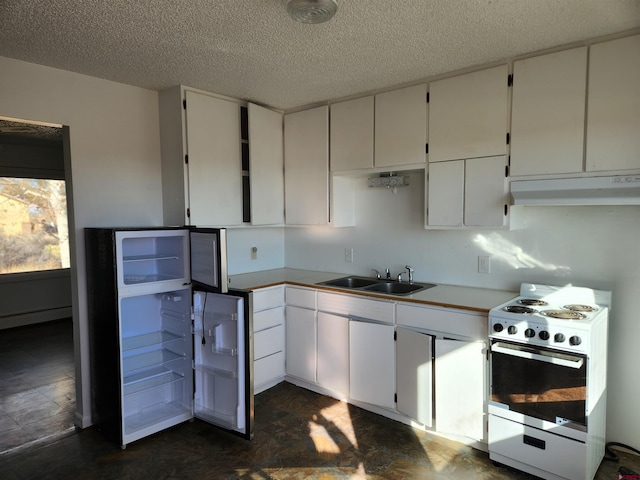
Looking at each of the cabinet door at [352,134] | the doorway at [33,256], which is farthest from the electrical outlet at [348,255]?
the doorway at [33,256]

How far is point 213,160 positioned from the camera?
331cm

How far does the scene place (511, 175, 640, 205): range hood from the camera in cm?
220

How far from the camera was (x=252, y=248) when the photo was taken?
4016 millimetres

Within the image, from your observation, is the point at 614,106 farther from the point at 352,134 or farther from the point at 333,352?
the point at 333,352

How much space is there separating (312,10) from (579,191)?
5.87 feet

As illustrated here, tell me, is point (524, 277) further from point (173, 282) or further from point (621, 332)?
point (173, 282)

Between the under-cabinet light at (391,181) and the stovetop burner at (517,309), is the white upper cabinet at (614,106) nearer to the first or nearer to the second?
the stovetop burner at (517,309)

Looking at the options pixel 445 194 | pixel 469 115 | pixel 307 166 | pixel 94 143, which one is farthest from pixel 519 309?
pixel 94 143

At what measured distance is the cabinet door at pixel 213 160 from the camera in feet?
10.4

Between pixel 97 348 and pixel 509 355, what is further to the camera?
pixel 97 348

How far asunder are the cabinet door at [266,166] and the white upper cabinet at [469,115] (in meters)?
1.50

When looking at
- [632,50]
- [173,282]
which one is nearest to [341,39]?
[632,50]

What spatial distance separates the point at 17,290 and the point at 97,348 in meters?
3.76

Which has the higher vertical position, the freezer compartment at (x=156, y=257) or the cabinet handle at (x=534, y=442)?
the freezer compartment at (x=156, y=257)
